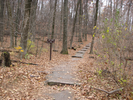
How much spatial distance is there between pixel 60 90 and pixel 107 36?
2.85 m

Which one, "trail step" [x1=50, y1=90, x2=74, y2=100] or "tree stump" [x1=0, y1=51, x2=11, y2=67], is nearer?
"trail step" [x1=50, y1=90, x2=74, y2=100]

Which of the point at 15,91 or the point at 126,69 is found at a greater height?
the point at 126,69

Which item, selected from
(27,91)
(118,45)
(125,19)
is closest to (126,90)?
(118,45)

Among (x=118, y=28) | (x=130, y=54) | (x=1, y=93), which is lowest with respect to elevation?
(x=1, y=93)

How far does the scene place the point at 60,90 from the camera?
15.3ft

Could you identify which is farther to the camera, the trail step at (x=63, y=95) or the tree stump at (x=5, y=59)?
the tree stump at (x=5, y=59)

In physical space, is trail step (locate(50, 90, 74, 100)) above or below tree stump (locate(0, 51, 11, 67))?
below

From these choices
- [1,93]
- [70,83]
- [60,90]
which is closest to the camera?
[1,93]

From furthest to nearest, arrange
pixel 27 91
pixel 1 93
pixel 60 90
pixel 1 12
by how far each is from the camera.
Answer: pixel 1 12 → pixel 60 90 → pixel 27 91 → pixel 1 93

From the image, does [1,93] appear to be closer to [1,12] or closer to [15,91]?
[15,91]

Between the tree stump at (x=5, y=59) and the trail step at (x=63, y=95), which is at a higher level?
the tree stump at (x=5, y=59)

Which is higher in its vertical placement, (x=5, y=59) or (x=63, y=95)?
(x=5, y=59)

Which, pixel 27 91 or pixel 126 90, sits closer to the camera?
pixel 126 90

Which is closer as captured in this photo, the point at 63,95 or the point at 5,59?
the point at 63,95
